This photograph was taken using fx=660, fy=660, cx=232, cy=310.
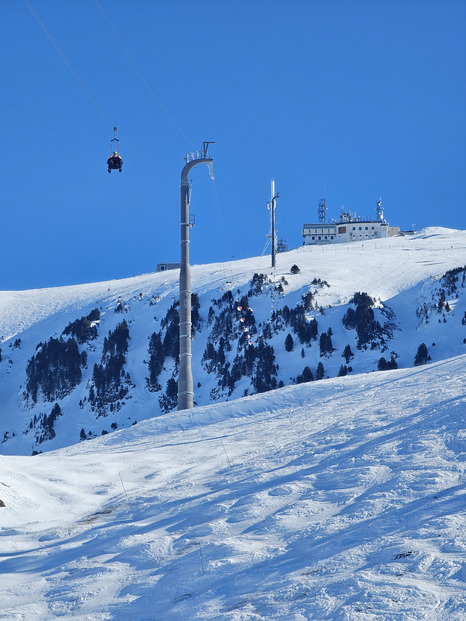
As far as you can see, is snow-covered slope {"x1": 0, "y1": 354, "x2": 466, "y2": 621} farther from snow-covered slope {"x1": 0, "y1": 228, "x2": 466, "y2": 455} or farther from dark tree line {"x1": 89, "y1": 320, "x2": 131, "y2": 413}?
dark tree line {"x1": 89, "y1": 320, "x2": 131, "y2": 413}

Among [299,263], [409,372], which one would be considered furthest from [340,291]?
[409,372]

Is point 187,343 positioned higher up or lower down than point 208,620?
higher up

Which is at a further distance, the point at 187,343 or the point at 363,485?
the point at 187,343

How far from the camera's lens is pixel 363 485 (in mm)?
9578

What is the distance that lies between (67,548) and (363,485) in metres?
4.24

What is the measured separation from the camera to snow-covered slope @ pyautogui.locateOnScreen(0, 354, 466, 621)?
6277 millimetres

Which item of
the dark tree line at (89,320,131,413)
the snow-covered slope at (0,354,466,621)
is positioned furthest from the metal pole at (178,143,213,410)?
the dark tree line at (89,320,131,413)

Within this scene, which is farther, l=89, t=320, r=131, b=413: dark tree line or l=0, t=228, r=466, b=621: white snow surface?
l=89, t=320, r=131, b=413: dark tree line

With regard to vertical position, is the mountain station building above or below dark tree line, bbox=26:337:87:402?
above

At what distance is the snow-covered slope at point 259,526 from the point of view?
20.6 ft

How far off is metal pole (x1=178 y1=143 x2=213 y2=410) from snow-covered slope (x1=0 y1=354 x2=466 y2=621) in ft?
42.0

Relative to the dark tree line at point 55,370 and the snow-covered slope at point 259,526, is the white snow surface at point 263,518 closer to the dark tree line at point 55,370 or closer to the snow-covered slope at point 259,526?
the snow-covered slope at point 259,526

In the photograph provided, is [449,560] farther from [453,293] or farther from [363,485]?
[453,293]

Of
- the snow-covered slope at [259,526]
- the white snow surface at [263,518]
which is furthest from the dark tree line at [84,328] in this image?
the snow-covered slope at [259,526]
